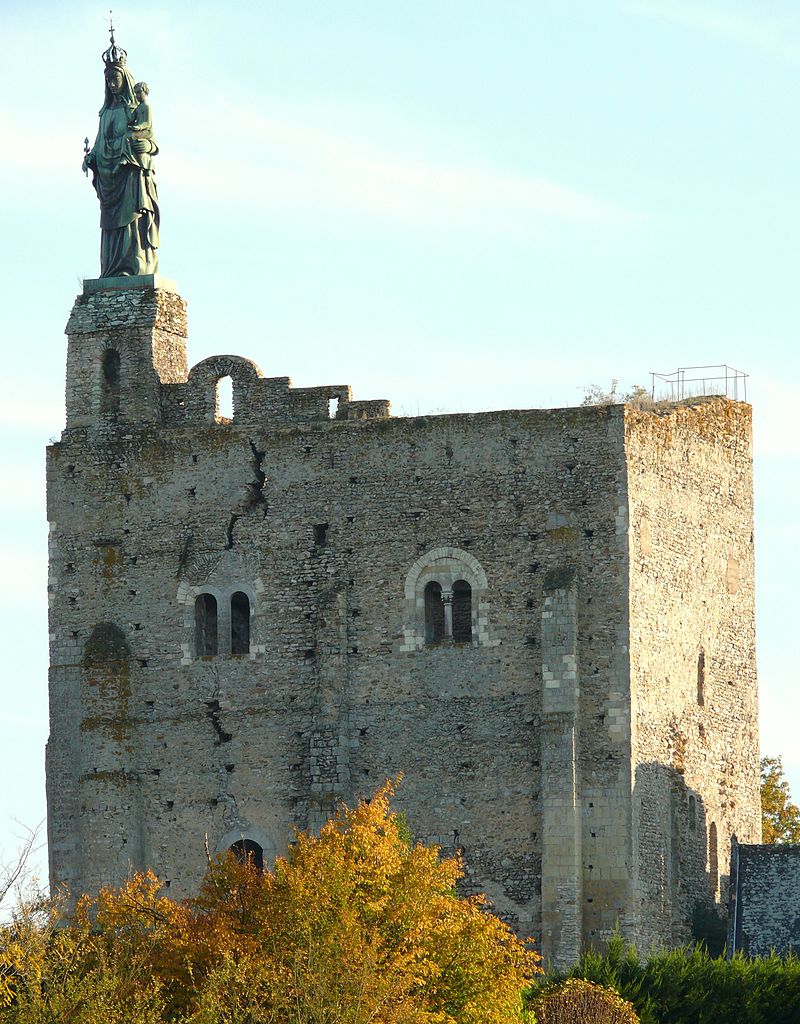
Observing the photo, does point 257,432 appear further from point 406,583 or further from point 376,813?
point 376,813

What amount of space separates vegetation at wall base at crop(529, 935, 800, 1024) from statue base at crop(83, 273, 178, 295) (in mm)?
14928

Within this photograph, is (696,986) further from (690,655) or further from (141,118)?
(141,118)

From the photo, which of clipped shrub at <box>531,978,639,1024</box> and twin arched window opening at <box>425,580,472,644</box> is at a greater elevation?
twin arched window opening at <box>425,580,472,644</box>

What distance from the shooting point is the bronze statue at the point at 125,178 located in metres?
62.8

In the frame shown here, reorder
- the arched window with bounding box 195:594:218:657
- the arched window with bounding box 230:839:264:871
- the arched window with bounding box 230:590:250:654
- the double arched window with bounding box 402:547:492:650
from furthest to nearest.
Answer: the arched window with bounding box 195:594:218:657, the arched window with bounding box 230:590:250:654, the arched window with bounding box 230:839:264:871, the double arched window with bounding box 402:547:492:650

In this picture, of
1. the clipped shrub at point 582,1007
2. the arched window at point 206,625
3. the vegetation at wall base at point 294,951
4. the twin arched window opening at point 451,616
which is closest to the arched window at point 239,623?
the arched window at point 206,625

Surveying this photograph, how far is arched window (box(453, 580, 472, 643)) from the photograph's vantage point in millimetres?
58938

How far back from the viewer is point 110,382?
62438 millimetres

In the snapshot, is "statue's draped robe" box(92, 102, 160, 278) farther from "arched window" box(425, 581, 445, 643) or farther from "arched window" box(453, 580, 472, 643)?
"arched window" box(453, 580, 472, 643)

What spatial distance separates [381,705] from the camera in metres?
59.1

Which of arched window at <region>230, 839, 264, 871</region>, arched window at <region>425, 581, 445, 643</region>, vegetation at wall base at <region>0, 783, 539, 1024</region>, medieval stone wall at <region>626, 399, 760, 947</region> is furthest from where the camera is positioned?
arched window at <region>230, 839, 264, 871</region>

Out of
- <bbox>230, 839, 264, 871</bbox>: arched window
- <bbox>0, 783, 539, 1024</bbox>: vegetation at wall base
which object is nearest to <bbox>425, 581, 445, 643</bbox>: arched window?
<bbox>230, 839, 264, 871</bbox>: arched window

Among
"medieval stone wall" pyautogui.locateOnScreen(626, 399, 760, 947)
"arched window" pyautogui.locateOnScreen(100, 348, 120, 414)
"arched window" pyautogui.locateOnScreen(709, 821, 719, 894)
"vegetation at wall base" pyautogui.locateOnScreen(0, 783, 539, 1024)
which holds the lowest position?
"vegetation at wall base" pyautogui.locateOnScreen(0, 783, 539, 1024)

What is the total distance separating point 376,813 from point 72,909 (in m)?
9.18
